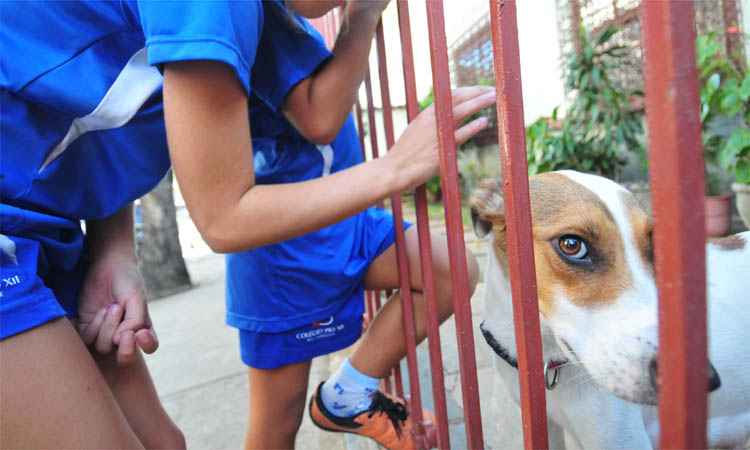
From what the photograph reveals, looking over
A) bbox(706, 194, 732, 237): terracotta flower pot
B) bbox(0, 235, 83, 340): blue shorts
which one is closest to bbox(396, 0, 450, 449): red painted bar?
bbox(0, 235, 83, 340): blue shorts

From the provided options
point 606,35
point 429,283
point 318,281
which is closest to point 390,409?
point 318,281

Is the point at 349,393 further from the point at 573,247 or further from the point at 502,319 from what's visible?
the point at 573,247

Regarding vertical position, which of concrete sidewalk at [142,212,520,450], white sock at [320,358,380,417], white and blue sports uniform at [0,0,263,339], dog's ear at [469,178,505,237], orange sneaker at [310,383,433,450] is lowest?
concrete sidewalk at [142,212,520,450]

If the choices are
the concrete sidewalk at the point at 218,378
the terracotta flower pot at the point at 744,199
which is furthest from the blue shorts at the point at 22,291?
the terracotta flower pot at the point at 744,199

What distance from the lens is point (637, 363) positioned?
2.91 feet

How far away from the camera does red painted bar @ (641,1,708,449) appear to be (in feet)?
1.37

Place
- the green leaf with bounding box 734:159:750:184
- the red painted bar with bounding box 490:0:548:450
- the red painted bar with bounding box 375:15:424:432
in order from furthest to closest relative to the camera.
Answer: the green leaf with bounding box 734:159:750:184 → the red painted bar with bounding box 375:15:424:432 → the red painted bar with bounding box 490:0:548:450

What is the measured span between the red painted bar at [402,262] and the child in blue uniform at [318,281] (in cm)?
6

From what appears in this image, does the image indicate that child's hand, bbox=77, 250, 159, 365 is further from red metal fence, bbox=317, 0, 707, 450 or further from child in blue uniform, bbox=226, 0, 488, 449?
red metal fence, bbox=317, 0, 707, 450

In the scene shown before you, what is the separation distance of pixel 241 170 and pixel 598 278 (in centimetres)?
77

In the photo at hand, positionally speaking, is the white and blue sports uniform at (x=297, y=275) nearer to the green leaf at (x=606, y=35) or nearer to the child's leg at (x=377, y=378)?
the child's leg at (x=377, y=378)

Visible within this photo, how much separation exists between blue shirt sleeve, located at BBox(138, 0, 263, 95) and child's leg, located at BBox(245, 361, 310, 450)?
99cm

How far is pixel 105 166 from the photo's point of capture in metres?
1.16

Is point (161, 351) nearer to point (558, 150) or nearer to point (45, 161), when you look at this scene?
point (45, 161)
